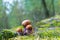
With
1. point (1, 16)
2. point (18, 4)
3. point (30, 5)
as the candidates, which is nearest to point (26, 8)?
point (30, 5)

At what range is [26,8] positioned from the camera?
2055 cm

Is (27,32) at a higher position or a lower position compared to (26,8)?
lower

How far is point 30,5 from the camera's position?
20234 millimetres

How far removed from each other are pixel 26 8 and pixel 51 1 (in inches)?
132

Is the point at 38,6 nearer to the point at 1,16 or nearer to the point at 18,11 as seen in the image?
the point at 18,11

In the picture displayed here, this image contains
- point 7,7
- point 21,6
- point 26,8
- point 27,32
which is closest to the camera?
point 27,32

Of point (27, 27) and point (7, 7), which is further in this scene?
point (7, 7)

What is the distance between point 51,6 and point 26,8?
3.33m

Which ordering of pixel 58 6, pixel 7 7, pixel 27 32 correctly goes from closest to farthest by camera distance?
pixel 27 32, pixel 7 7, pixel 58 6

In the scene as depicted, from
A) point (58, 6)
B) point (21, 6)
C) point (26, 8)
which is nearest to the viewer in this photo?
point (21, 6)

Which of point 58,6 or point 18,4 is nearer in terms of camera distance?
point 18,4

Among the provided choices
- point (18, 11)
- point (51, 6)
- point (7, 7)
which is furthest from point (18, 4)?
point (51, 6)

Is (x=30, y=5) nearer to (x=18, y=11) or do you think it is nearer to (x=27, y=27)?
(x=18, y=11)

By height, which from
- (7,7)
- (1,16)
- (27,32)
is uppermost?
(7,7)
